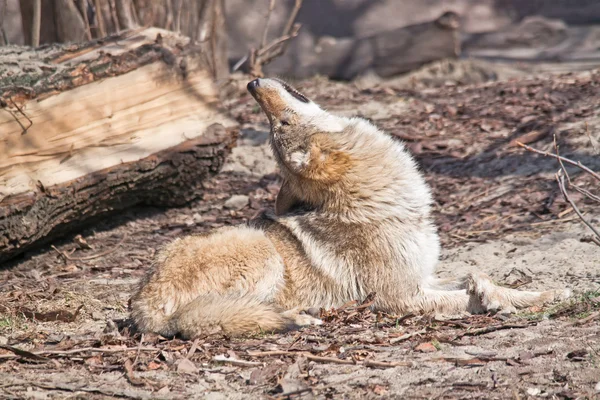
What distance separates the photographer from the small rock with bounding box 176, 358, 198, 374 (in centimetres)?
412

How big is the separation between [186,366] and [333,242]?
164 centimetres

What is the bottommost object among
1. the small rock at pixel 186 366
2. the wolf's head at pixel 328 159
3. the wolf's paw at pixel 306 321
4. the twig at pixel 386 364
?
the wolf's paw at pixel 306 321

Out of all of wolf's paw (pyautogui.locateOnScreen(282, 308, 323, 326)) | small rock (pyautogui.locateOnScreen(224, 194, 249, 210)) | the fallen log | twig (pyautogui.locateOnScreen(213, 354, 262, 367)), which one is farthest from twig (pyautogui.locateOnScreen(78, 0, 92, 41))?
twig (pyautogui.locateOnScreen(213, 354, 262, 367))

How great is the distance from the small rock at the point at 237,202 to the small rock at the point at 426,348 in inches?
180

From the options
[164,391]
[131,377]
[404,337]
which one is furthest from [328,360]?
[131,377]

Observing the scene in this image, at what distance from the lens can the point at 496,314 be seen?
199 inches

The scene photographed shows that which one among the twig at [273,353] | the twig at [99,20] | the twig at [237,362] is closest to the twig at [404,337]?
the twig at [273,353]

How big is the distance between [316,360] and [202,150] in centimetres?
422

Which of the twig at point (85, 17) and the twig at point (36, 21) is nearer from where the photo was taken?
the twig at point (36, 21)

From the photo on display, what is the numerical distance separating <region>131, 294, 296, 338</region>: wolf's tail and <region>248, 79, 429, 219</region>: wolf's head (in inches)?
39.5

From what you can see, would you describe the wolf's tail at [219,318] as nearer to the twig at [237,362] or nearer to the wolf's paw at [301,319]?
the wolf's paw at [301,319]

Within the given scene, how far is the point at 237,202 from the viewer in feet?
28.5

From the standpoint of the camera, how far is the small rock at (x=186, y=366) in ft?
13.5

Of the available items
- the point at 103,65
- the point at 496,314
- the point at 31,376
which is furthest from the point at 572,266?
the point at 103,65
